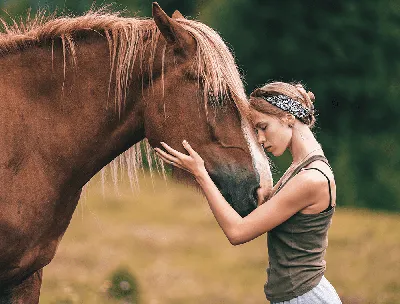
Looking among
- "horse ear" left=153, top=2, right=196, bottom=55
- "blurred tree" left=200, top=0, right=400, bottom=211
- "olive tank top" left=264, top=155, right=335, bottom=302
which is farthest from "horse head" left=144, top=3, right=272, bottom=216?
"blurred tree" left=200, top=0, right=400, bottom=211

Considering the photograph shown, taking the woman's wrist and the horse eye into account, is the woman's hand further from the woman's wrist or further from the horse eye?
the horse eye

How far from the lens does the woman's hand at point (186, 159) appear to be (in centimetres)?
350

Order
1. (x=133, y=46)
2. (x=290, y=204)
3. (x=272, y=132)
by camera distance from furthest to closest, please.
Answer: (x=133, y=46)
(x=272, y=132)
(x=290, y=204)

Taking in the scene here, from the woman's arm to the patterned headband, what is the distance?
276mm

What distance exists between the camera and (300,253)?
347cm

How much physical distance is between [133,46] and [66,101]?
41 cm

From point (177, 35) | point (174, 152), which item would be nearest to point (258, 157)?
point (174, 152)

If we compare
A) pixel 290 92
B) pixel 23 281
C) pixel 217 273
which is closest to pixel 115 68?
pixel 290 92

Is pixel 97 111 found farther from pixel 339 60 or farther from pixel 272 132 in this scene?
pixel 339 60

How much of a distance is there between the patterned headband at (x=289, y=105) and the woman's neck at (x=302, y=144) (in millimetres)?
58

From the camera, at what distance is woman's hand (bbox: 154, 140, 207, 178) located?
350 centimetres

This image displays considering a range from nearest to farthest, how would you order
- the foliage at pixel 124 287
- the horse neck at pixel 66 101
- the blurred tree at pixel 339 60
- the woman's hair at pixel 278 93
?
the woman's hair at pixel 278 93, the horse neck at pixel 66 101, the foliage at pixel 124 287, the blurred tree at pixel 339 60

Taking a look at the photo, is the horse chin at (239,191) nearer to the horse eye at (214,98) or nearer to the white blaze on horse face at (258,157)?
the white blaze on horse face at (258,157)

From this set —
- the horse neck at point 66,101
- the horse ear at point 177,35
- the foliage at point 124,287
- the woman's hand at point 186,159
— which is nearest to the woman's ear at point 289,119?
the woman's hand at point 186,159
